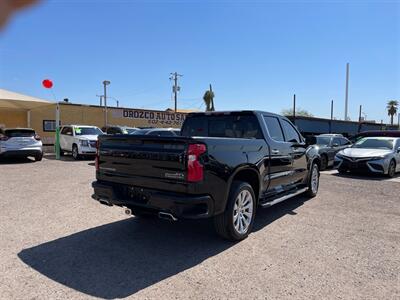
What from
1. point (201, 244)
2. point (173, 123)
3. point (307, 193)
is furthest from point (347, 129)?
point (201, 244)

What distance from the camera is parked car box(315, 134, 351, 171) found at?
14.6 m

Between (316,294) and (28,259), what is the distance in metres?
3.33

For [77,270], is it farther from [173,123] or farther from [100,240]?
[173,123]

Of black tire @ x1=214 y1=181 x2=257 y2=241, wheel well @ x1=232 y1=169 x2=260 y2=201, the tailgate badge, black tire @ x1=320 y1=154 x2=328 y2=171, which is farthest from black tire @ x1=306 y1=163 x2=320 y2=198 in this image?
black tire @ x1=320 y1=154 x2=328 y2=171

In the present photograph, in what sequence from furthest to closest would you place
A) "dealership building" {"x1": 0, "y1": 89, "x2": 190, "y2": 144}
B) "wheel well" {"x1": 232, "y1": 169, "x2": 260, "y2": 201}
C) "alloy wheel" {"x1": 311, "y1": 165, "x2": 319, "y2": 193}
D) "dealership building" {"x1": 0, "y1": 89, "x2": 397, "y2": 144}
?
"dealership building" {"x1": 0, "y1": 89, "x2": 190, "y2": 144} → "dealership building" {"x1": 0, "y1": 89, "x2": 397, "y2": 144} → "alloy wheel" {"x1": 311, "y1": 165, "x2": 319, "y2": 193} → "wheel well" {"x1": 232, "y1": 169, "x2": 260, "y2": 201}

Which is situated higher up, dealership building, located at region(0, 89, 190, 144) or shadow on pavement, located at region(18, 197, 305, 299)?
dealership building, located at region(0, 89, 190, 144)

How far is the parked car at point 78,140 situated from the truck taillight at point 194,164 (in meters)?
14.0

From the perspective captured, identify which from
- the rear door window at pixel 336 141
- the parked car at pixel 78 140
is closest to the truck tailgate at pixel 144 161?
the rear door window at pixel 336 141

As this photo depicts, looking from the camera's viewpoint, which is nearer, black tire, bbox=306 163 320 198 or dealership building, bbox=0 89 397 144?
black tire, bbox=306 163 320 198

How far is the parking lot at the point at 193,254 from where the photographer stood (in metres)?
3.67

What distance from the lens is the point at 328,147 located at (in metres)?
15.0

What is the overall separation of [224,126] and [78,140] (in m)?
13.1

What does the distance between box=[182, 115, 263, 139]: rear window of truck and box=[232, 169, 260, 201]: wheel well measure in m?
→ 0.77

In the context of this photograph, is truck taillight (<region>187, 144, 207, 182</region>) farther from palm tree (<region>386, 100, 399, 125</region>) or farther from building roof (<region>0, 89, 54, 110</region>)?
palm tree (<region>386, 100, 399, 125</region>)
